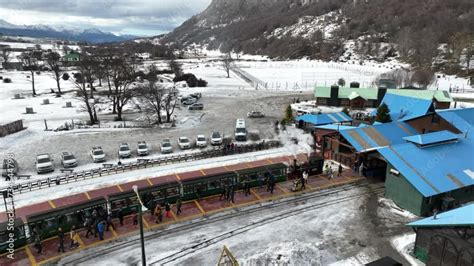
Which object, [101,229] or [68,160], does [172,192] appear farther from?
[68,160]

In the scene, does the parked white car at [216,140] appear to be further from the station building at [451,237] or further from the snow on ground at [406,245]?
the station building at [451,237]

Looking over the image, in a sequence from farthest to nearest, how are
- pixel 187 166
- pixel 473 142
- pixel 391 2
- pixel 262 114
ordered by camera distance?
pixel 391 2
pixel 262 114
pixel 187 166
pixel 473 142

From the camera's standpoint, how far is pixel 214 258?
16.2 meters

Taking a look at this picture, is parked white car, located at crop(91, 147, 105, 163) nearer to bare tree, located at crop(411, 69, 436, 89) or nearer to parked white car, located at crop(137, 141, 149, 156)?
parked white car, located at crop(137, 141, 149, 156)

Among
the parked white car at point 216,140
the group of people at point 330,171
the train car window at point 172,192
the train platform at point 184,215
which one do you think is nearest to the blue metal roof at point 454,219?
the train platform at point 184,215

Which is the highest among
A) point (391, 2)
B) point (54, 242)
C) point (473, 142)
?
point (391, 2)

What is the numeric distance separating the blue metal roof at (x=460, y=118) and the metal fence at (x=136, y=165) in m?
16.6

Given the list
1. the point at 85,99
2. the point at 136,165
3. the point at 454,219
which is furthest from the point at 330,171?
the point at 85,99

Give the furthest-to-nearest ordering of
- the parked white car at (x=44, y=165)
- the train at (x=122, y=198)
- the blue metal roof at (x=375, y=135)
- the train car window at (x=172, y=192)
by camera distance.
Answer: the parked white car at (x=44, y=165)
the blue metal roof at (x=375, y=135)
the train car window at (x=172, y=192)
the train at (x=122, y=198)

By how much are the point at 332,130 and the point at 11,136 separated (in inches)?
1332

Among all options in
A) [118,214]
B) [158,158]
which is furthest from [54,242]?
[158,158]

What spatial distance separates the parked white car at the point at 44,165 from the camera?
2734 cm

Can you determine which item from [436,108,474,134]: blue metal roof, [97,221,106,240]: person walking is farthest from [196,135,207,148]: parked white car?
[436,108,474,134]: blue metal roof

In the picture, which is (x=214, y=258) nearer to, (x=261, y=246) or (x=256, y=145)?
(x=261, y=246)
